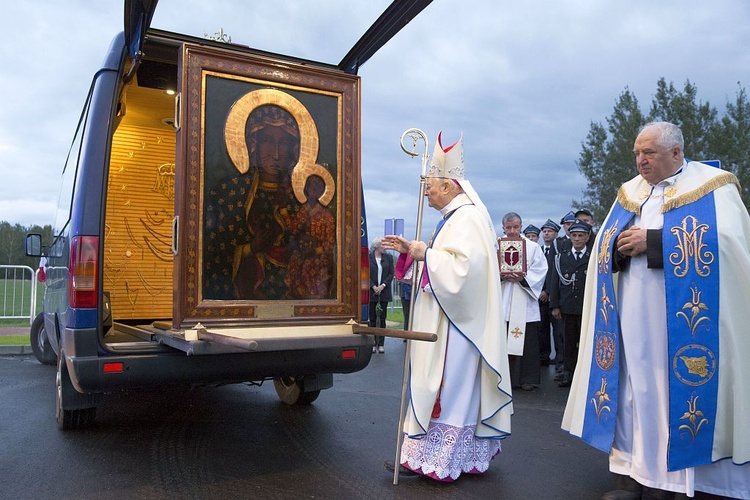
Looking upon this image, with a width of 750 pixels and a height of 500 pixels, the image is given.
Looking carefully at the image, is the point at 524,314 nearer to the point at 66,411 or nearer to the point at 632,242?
the point at 632,242

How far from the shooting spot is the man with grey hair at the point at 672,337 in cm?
346

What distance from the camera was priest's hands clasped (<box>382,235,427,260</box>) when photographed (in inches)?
166

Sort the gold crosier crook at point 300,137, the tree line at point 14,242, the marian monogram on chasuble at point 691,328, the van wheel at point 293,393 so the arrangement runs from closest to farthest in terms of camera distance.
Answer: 1. the marian monogram on chasuble at point 691,328
2. the gold crosier crook at point 300,137
3. the van wheel at point 293,393
4. the tree line at point 14,242

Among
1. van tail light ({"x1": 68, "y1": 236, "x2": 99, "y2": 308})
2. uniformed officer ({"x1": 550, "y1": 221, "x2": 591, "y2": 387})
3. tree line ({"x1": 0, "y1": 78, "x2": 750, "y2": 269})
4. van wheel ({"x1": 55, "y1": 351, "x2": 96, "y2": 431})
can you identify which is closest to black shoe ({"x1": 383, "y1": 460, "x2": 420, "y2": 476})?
van tail light ({"x1": 68, "y1": 236, "x2": 99, "y2": 308})

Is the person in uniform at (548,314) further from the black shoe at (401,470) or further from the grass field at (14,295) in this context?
the grass field at (14,295)

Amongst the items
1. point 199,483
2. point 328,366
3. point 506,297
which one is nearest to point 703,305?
point 328,366

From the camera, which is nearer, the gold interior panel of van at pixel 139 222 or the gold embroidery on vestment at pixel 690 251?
the gold embroidery on vestment at pixel 690 251

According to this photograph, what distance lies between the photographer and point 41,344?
372 inches

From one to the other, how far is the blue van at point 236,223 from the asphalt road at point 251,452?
1.69ft

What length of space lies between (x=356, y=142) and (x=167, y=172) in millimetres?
3144

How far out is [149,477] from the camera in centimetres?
414

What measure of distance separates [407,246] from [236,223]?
3.88ft

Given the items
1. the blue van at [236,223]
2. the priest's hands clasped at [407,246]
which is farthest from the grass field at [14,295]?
the priest's hands clasped at [407,246]

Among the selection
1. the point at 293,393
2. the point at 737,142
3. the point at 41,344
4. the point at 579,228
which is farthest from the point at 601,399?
the point at 737,142
